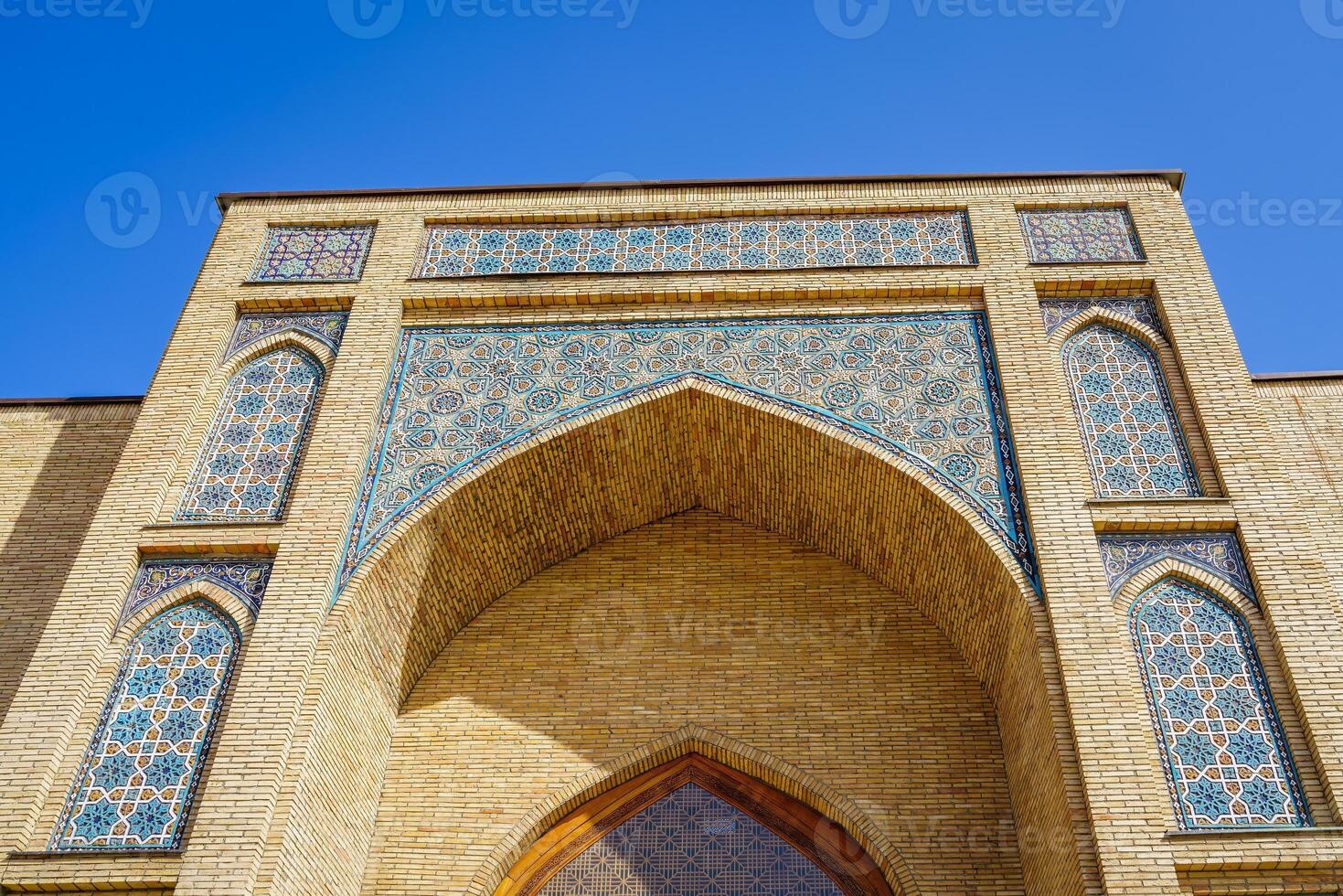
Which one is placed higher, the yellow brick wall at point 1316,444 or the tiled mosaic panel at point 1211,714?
the yellow brick wall at point 1316,444

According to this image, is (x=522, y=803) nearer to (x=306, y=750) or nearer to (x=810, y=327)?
(x=306, y=750)

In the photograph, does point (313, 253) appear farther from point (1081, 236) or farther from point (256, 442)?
point (1081, 236)

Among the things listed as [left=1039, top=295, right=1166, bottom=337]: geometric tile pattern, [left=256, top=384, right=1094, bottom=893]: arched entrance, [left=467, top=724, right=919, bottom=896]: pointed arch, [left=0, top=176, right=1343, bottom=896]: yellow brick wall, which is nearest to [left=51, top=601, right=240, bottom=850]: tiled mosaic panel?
[left=0, top=176, right=1343, bottom=896]: yellow brick wall

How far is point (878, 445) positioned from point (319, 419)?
88.6 inches

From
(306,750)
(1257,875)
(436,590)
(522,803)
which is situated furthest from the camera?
(436,590)

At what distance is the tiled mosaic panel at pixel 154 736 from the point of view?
4301 millimetres

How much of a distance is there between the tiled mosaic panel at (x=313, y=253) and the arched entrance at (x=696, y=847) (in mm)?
2632

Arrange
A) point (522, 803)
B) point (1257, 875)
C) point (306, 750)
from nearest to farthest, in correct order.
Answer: point (1257, 875) < point (306, 750) < point (522, 803)

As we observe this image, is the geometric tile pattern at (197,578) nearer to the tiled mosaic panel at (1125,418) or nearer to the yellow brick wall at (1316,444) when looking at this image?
the tiled mosaic panel at (1125,418)

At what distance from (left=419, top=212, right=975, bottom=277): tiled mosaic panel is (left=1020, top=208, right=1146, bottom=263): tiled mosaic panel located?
30 cm

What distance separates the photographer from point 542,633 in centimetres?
566

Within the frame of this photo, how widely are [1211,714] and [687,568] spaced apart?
230cm

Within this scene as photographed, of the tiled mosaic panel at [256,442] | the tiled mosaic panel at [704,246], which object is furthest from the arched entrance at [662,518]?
the tiled mosaic panel at [704,246]

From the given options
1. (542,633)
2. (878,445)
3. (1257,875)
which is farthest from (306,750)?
(1257,875)
